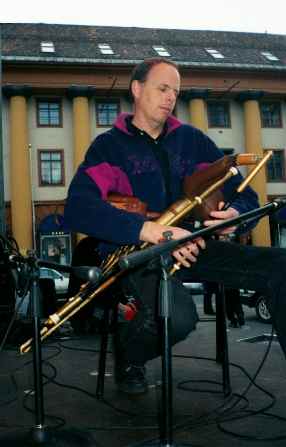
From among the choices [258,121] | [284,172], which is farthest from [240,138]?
[284,172]

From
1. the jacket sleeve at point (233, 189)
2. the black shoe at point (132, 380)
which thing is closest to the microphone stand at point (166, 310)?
the jacket sleeve at point (233, 189)

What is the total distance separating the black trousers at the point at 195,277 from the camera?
8.33 ft

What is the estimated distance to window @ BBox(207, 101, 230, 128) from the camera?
90.4 feet

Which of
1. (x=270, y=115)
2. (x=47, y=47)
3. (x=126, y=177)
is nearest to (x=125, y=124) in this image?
(x=126, y=177)

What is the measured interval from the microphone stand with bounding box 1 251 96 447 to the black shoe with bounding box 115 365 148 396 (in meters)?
1.15

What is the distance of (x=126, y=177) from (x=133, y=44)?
27.6m

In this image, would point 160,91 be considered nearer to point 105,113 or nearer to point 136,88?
point 136,88

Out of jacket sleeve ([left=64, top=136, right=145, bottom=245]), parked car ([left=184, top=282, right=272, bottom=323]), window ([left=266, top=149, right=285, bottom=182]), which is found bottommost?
parked car ([left=184, top=282, right=272, bottom=323])

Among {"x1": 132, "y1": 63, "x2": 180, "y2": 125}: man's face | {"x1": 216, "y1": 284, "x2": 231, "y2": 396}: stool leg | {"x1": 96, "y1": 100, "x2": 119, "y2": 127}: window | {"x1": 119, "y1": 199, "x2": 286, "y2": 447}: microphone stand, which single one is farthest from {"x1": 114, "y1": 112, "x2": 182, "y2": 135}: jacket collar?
{"x1": 96, "y1": 100, "x2": 119, "y2": 127}: window

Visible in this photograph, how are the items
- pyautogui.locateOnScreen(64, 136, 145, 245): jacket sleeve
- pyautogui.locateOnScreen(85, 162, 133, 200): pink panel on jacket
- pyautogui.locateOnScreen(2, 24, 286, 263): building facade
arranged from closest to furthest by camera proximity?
1. pyautogui.locateOnScreen(64, 136, 145, 245): jacket sleeve
2. pyautogui.locateOnScreen(85, 162, 133, 200): pink panel on jacket
3. pyautogui.locateOnScreen(2, 24, 286, 263): building facade

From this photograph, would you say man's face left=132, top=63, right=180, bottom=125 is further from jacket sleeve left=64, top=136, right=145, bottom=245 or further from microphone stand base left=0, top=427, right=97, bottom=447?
microphone stand base left=0, top=427, right=97, bottom=447

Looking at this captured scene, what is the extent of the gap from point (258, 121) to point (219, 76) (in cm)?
340

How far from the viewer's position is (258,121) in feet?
89.6

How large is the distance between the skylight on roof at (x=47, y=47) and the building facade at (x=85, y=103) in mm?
60
